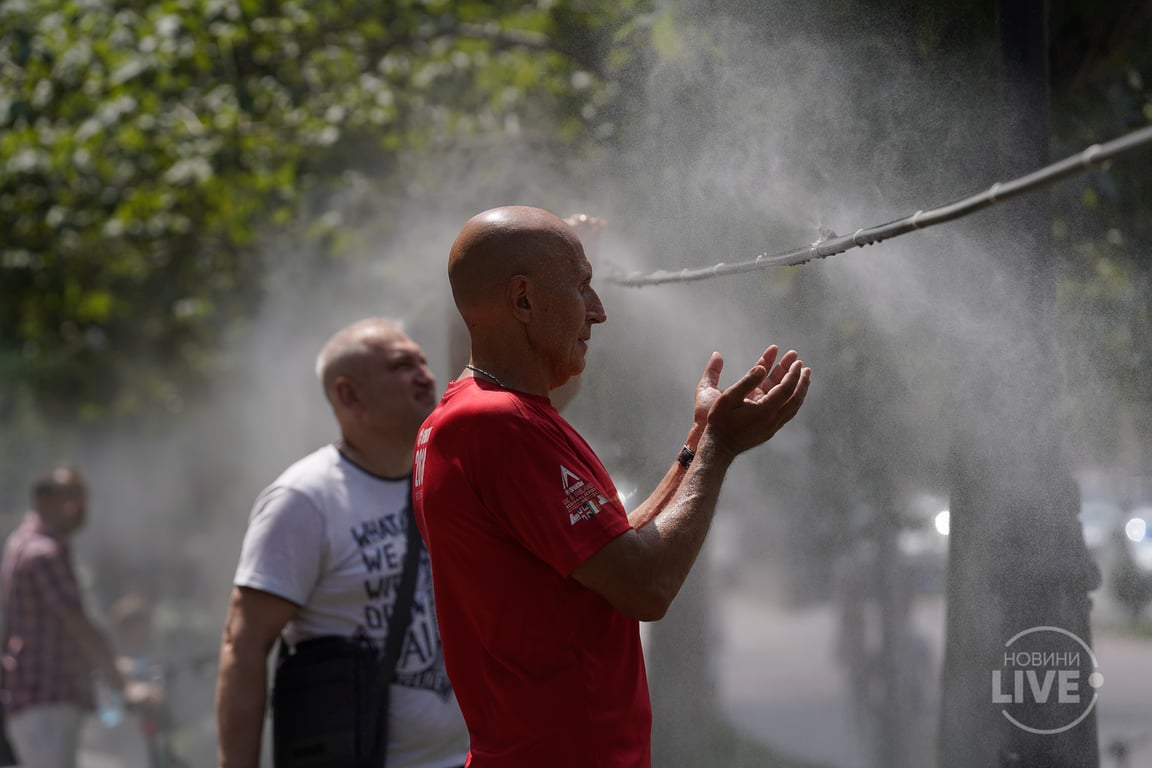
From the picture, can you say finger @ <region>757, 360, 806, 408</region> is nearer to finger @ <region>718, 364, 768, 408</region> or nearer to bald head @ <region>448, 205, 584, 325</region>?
finger @ <region>718, 364, 768, 408</region>

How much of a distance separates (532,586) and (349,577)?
1312 millimetres

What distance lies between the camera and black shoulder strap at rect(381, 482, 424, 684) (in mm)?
3100

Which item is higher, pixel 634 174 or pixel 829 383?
pixel 634 174

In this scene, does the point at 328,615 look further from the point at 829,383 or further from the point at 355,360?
the point at 829,383

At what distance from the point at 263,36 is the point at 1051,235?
16.4 feet

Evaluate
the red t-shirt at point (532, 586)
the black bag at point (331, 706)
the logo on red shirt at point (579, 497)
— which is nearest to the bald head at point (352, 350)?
the black bag at point (331, 706)

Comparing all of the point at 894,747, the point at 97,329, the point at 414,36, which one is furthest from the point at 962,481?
the point at 97,329

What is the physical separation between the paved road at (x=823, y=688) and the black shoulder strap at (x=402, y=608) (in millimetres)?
1291

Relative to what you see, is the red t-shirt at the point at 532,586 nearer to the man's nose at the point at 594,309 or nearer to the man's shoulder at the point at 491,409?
the man's shoulder at the point at 491,409

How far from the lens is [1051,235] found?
2521mm

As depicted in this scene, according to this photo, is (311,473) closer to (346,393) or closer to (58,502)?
(346,393)

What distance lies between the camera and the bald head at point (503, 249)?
2.04 m

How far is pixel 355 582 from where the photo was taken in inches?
123

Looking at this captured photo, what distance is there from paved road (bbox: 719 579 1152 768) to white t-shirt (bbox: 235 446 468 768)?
120 cm
